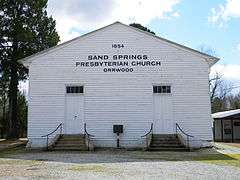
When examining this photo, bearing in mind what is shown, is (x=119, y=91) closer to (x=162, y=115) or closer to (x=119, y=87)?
(x=119, y=87)

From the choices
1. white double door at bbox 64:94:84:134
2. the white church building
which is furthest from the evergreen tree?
white double door at bbox 64:94:84:134

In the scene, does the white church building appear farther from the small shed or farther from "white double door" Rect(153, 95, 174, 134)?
the small shed

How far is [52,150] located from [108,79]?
17.6 feet

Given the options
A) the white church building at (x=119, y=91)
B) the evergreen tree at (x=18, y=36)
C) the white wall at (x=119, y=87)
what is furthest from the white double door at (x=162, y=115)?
the evergreen tree at (x=18, y=36)

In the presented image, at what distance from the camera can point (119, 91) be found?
24781 millimetres

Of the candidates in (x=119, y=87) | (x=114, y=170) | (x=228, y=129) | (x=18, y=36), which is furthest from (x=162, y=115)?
(x=228, y=129)

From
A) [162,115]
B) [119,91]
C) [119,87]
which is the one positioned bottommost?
[162,115]

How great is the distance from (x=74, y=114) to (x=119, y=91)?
2907 millimetres

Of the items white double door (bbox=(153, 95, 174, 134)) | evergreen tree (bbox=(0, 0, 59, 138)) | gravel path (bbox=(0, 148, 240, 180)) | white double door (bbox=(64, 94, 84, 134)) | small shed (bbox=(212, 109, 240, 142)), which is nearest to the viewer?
gravel path (bbox=(0, 148, 240, 180))

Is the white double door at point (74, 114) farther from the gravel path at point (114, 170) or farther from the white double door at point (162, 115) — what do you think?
the gravel path at point (114, 170)

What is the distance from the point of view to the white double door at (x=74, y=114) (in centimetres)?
2470

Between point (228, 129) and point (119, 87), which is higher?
point (119, 87)

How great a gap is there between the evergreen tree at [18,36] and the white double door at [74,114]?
9232 mm

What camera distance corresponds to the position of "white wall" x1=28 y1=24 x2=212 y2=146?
24547 millimetres
